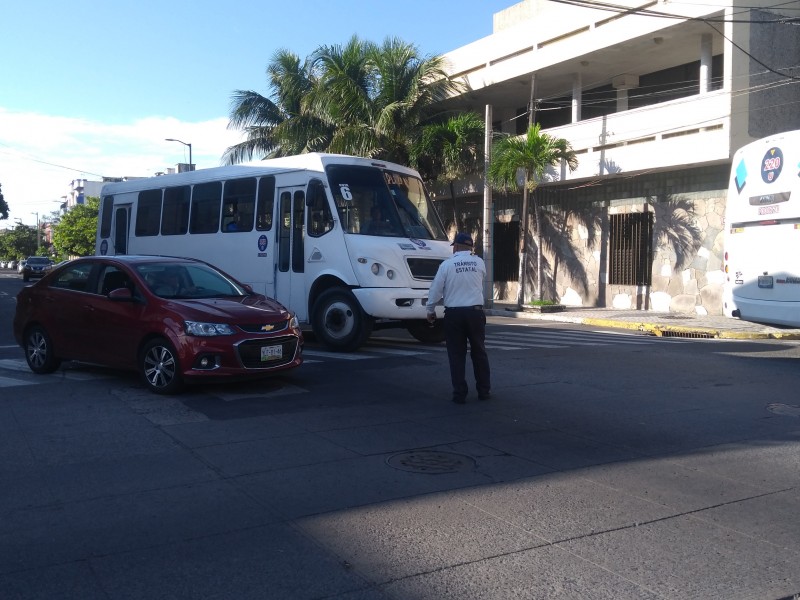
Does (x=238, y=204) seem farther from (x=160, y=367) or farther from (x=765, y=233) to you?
(x=765, y=233)

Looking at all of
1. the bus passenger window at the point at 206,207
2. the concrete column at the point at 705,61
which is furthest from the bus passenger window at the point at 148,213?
the concrete column at the point at 705,61

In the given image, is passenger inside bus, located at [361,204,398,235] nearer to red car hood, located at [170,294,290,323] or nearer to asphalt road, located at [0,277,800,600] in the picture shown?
asphalt road, located at [0,277,800,600]

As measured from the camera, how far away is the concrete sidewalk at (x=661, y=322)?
17766 millimetres

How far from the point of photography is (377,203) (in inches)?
542

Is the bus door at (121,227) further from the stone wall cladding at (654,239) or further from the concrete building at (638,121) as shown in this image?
the stone wall cladding at (654,239)

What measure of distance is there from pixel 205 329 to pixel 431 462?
11.6ft

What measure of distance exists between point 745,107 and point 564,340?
8.80 m

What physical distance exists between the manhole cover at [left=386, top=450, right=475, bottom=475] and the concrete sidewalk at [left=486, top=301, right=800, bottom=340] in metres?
10.4

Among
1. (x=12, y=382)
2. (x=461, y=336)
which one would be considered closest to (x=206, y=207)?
(x=12, y=382)

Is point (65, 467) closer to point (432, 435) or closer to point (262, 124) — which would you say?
point (432, 435)

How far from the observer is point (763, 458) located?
698 centimetres

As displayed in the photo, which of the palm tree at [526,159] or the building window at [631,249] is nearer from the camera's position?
the palm tree at [526,159]

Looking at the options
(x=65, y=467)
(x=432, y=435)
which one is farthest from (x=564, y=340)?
(x=65, y=467)

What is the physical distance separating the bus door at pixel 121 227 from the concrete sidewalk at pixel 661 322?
1059 cm
